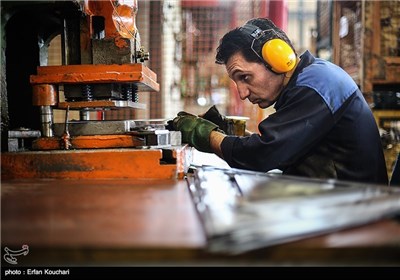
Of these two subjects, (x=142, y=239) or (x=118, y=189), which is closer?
(x=142, y=239)

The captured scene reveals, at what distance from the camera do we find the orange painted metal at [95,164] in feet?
4.95

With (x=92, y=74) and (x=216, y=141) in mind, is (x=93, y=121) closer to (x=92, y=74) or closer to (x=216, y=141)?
(x=92, y=74)

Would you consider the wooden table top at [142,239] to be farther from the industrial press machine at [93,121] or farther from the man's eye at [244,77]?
the man's eye at [244,77]

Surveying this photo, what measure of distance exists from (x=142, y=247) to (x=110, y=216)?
22 centimetres

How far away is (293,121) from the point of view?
5.52ft

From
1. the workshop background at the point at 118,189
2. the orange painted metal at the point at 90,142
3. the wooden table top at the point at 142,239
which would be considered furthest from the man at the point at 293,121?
the wooden table top at the point at 142,239

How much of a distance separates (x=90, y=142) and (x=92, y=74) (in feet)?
0.89

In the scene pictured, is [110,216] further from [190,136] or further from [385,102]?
[385,102]

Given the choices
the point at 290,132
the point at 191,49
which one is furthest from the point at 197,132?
the point at 191,49

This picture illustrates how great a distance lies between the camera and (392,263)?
784 millimetres

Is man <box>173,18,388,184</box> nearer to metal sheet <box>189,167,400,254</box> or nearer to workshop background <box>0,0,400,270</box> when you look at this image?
workshop background <box>0,0,400,270</box>

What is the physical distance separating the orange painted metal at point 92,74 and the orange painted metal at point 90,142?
8.9 inches

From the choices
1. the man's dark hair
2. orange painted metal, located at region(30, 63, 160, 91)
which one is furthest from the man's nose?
orange painted metal, located at region(30, 63, 160, 91)

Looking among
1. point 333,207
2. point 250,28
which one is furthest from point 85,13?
point 333,207
